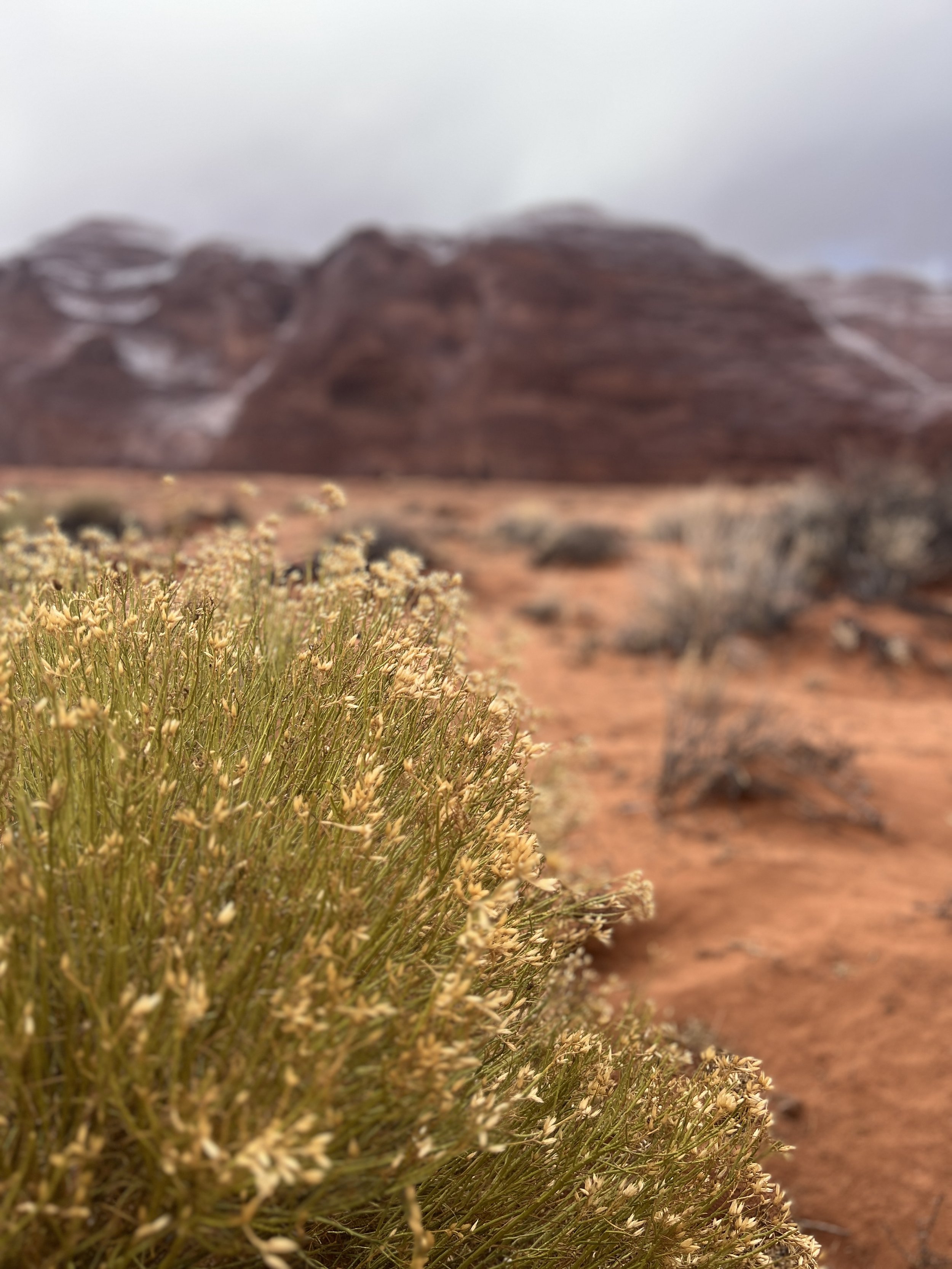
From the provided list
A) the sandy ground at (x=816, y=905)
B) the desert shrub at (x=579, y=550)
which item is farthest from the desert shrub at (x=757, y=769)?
the desert shrub at (x=579, y=550)

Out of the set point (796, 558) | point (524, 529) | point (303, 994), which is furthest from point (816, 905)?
point (524, 529)

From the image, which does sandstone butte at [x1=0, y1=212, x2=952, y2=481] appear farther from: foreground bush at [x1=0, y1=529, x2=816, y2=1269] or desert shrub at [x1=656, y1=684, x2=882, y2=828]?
foreground bush at [x1=0, y1=529, x2=816, y2=1269]

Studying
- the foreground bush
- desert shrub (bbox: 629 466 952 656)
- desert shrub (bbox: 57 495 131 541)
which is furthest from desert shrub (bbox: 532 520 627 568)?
the foreground bush

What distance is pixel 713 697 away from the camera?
4578mm

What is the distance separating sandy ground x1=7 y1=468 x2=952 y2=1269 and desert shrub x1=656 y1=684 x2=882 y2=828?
3.3 inches

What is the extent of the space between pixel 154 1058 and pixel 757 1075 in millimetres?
1084

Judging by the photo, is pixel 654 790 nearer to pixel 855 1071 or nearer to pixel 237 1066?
pixel 855 1071

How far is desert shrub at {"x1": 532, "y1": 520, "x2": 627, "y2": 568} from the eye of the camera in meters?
11.2

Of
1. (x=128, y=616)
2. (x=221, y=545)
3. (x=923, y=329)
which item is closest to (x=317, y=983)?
(x=128, y=616)

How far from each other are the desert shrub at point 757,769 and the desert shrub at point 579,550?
6.71 m

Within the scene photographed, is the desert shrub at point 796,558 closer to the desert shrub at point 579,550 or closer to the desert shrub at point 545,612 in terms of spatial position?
the desert shrub at point 545,612

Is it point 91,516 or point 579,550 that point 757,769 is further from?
point 91,516

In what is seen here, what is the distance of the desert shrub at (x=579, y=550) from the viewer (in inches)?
440

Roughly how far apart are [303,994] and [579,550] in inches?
411
